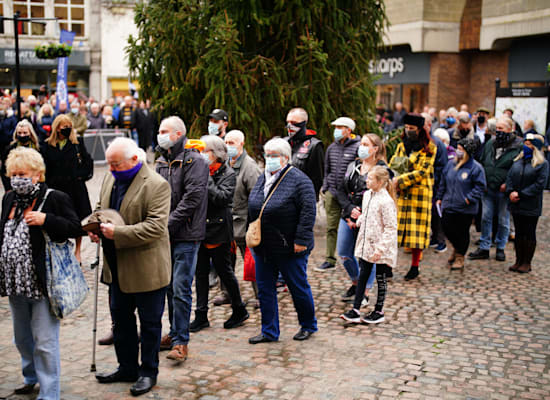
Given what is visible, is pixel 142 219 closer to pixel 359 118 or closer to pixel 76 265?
pixel 76 265

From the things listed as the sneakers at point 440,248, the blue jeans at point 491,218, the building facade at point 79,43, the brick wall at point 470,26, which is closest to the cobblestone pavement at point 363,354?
the blue jeans at point 491,218

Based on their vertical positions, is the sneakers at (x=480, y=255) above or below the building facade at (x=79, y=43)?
below

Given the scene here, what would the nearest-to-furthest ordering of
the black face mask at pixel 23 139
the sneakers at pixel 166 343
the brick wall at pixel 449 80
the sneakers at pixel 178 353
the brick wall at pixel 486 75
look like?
the sneakers at pixel 178 353, the sneakers at pixel 166 343, the black face mask at pixel 23 139, the brick wall at pixel 486 75, the brick wall at pixel 449 80

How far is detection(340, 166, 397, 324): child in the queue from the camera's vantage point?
23.4ft

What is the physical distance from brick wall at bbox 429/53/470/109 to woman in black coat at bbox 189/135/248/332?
845 inches

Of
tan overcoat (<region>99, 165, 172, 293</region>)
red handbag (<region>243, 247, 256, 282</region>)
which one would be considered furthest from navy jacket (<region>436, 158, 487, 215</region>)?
tan overcoat (<region>99, 165, 172, 293</region>)

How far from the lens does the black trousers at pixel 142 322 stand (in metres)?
5.34

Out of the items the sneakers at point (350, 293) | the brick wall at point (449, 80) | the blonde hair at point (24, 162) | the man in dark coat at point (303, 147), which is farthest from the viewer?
the brick wall at point (449, 80)

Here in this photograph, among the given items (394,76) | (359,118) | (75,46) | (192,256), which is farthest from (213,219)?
(75,46)

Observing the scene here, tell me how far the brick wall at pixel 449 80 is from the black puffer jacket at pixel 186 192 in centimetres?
2222

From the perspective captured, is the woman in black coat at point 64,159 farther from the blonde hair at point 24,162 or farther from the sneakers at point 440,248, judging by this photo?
the sneakers at point 440,248

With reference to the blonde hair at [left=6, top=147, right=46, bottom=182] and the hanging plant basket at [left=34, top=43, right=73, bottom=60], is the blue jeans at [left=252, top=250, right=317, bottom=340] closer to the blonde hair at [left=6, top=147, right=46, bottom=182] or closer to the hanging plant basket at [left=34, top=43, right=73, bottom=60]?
the blonde hair at [left=6, top=147, right=46, bottom=182]

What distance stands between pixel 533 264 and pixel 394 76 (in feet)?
67.0

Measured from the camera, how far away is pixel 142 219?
5.21 metres
